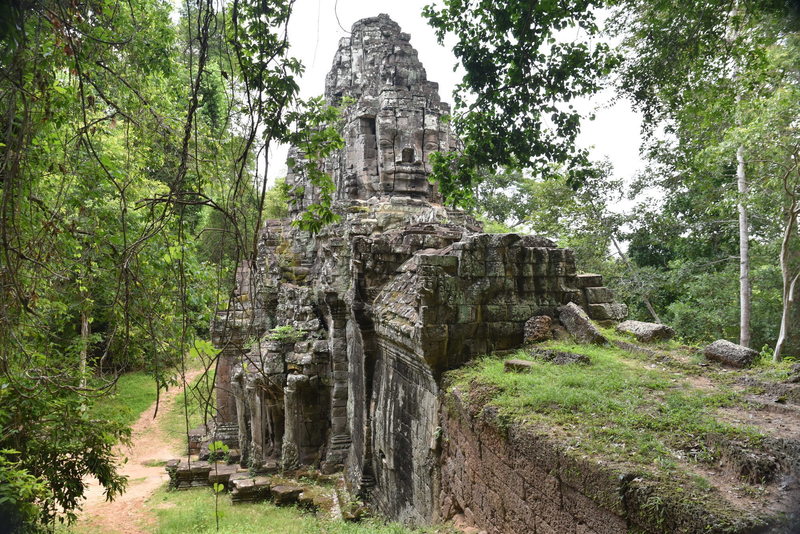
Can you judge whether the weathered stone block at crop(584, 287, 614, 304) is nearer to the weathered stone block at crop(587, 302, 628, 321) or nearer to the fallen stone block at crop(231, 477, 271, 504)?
the weathered stone block at crop(587, 302, 628, 321)

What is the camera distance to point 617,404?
146 inches

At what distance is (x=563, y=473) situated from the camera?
10.4 ft

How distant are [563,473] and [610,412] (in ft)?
2.36

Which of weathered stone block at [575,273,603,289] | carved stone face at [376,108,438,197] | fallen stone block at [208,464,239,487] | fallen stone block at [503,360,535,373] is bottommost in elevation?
fallen stone block at [208,464,239,487]

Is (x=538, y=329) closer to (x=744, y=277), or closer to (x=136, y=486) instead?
(x=744, y=277)

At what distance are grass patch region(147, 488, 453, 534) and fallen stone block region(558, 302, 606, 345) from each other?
11.3 feet

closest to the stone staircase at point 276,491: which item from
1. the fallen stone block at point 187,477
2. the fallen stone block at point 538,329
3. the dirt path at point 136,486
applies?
the fallen stone block at point 187,477

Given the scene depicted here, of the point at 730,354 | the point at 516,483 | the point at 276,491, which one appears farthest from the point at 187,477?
the point at 730,354

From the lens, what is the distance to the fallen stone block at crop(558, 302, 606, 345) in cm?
555

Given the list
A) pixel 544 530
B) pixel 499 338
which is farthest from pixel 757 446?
pixel 499 338

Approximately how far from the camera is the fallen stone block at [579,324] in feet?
18.2

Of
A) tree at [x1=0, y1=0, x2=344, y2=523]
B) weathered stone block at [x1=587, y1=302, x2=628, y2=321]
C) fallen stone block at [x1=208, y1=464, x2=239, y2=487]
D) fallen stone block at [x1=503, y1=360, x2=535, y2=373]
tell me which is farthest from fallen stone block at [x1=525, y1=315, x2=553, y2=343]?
fallen stone block at [x1=208, y1=464, x2=239, y2=487]

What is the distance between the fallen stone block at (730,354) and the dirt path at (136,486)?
7227 millimetres

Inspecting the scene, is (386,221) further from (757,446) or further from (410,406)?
(757,446)
